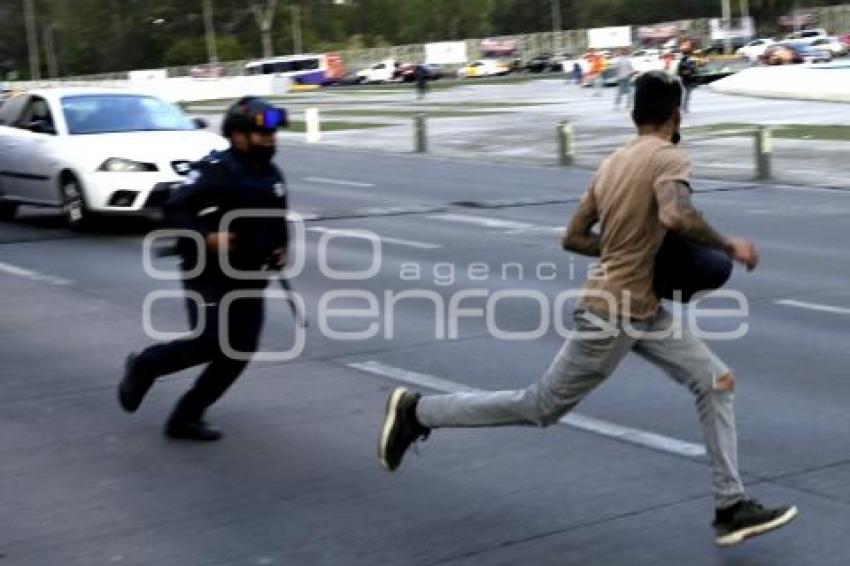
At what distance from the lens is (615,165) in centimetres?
511

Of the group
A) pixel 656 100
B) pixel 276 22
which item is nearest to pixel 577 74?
pixel 656 100

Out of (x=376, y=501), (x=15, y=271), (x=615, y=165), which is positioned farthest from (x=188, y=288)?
(x=15, y=271)

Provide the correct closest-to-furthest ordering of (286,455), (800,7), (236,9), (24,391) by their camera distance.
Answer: (286,455), (24,391), (800,7), (236,9)

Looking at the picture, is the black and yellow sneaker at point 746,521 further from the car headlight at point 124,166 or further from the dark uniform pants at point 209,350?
the car headlight at point 124,166

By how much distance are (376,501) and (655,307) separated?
1.49 m

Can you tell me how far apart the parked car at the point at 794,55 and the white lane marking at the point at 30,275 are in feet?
189

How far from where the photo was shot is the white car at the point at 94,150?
15109 mm

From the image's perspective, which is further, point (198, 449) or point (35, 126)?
point (35, 126)

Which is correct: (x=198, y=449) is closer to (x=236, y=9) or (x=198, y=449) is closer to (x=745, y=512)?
(x=745, y=512)

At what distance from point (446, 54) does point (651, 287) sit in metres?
101

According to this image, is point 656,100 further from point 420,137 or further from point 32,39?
point 32,39

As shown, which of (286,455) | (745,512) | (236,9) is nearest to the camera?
(745,512)

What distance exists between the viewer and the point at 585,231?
5.32m

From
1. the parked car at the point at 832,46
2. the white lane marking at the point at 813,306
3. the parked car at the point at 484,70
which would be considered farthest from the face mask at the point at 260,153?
the parked car at the point at 484,70
